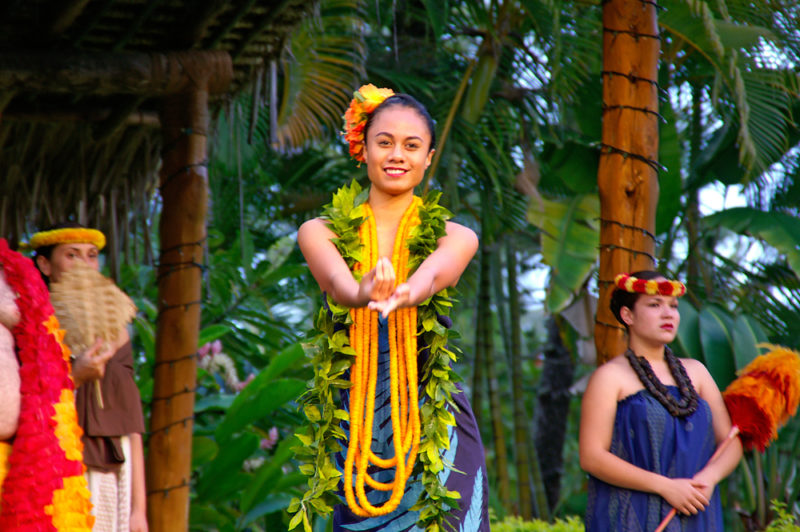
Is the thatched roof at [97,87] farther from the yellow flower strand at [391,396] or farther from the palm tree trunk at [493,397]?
the palm tree trunk at [493,397]

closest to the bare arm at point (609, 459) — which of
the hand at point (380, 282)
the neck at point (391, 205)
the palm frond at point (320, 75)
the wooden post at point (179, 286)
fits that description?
the neck at point (391, 205)

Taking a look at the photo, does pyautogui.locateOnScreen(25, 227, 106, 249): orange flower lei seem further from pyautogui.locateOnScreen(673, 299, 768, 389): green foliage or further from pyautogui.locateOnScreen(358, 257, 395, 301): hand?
pyautogui.locateOnScreen(673, 299, 768, 389): green foliage

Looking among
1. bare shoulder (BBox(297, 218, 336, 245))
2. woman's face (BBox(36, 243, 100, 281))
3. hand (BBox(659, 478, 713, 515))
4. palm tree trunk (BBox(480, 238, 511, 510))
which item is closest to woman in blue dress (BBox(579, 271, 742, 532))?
hand (BBox(659, 478, 713, 515))

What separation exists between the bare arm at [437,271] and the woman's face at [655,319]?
100cm

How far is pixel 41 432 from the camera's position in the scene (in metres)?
2.09

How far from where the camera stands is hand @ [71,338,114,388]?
281 centimetres

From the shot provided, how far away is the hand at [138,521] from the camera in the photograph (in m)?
3.62

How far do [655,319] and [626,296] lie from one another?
0.49ft

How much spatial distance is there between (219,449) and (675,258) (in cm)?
799

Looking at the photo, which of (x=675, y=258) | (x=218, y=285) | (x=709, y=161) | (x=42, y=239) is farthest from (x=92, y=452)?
(x=675, y=258)

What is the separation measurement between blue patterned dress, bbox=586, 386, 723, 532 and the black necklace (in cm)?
2

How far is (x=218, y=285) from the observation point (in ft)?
22.3

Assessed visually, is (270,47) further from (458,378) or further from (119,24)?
(458,378)

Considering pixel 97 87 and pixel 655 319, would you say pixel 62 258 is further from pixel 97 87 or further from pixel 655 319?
pixel 655 319
